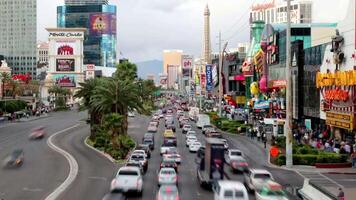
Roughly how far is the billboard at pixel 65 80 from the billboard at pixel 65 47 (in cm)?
742

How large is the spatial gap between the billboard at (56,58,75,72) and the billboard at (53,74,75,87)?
1.91 metres

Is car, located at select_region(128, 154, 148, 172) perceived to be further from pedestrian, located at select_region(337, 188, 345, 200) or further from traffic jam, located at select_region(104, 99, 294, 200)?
pedestrian, located at select_region(337, 188, 345, 200)

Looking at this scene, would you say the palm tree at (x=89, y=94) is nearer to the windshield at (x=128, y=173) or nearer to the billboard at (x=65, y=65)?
the windshield at (x=128, y=173)

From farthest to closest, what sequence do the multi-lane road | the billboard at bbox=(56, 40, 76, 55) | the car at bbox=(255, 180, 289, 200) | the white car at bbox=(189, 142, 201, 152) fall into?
the billboard at bbox=(56, 40, 76, 55) < the white car at bbox=(189, 142, 201, 152) < the multi-lane road < the car at bbox=(255, 180, 289, 200)

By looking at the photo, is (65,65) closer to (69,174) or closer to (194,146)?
(194,146)

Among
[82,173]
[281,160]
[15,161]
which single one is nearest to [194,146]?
[281,160]

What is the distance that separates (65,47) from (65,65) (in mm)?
6154

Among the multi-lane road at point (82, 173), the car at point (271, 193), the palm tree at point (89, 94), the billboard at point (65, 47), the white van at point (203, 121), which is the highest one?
the billboard at point (65, 47)

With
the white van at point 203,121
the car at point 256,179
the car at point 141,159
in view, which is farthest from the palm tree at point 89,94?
the car at point 256,179

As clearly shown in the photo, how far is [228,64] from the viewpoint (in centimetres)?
15400

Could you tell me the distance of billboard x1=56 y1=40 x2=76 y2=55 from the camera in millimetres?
189375

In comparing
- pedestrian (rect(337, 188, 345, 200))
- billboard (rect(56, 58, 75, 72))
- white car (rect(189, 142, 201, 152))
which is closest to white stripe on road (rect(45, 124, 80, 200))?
white car (rect(189, 142, 201, 152))

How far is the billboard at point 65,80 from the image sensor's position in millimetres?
184500

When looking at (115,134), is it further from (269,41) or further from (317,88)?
(269,41)
